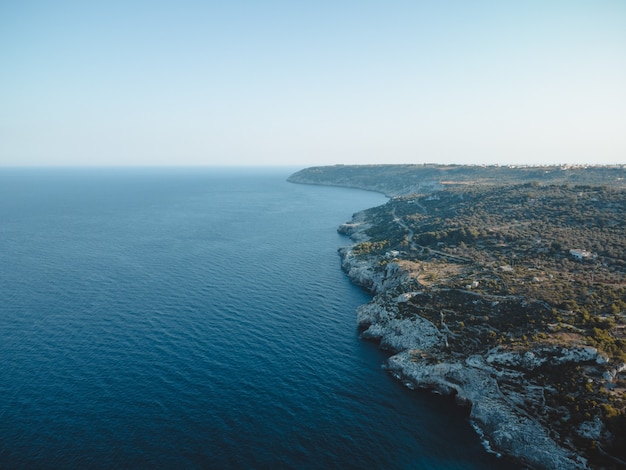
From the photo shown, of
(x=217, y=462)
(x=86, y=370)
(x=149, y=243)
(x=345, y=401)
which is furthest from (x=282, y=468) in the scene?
(x=149, y=243)

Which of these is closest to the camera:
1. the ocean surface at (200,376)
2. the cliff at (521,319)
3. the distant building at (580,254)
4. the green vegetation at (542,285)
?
the ocean surface at (200,376)

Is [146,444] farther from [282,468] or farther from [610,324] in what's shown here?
[610,324]

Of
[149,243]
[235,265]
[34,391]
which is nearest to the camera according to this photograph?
[34,391]

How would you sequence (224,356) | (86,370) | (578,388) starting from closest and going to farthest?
(578,388)
(86,370)
(224,356)

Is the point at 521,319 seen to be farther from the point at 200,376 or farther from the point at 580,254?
the point at 200,376

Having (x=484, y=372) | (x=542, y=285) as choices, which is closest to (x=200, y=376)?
(x=484, y=372)

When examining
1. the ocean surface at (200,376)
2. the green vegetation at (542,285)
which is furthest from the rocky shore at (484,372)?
the ocean surface at (200,376)

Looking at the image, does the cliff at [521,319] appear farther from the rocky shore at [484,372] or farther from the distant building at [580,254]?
the distant building at [580,254]

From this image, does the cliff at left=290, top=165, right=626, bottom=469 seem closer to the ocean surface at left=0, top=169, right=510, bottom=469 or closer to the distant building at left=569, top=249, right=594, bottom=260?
the distant building at left=569, top=249, right=594, bottom=260
